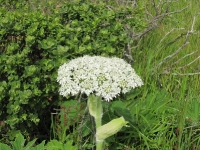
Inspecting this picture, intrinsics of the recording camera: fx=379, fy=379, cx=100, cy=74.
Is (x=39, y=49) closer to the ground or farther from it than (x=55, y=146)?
farther from it

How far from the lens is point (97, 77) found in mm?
2162

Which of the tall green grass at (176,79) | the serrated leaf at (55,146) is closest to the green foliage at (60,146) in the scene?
the serrated leaf at (55,146)

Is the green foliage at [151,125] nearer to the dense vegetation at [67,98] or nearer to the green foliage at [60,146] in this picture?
the dense vegetation at [67,98]

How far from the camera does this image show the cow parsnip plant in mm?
2146

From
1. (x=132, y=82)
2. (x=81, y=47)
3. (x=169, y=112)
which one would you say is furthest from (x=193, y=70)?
(x=132, y=82)

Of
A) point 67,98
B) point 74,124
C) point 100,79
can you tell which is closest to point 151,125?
point 74,124

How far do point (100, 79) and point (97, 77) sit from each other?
0.9 inches

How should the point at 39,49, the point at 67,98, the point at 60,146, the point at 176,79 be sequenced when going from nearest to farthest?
the point at 60,146
the point at 67,98
the point at 39,49
the point at 176,79

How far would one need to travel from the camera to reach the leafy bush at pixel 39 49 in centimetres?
276

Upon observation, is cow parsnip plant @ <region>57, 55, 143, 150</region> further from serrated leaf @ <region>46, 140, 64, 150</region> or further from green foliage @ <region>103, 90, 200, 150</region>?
green foliage @ <region>103, 90, 200, 150</region>

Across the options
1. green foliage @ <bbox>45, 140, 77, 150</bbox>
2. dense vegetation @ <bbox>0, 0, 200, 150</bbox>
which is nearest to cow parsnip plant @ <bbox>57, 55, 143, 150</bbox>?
green foliage @ <bbox>45, 140, 77, 150</bbox>

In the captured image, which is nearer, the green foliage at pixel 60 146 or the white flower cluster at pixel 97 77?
the white flower cluster at pixel 97 77

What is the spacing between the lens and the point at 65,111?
286 cm

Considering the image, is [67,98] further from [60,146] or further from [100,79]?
[100,79]
